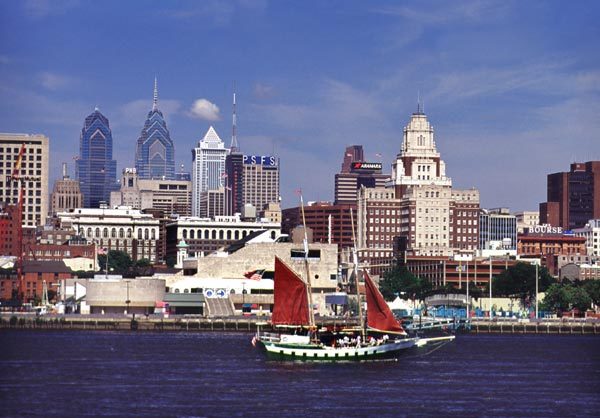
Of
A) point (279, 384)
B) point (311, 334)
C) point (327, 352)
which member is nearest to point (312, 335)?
point (311, 334)

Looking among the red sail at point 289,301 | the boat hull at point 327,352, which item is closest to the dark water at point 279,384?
the boat hull at point 327,352

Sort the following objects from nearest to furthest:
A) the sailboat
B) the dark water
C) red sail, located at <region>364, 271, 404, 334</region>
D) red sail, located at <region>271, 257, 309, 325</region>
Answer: the dark water < the sailboat < red sail, located at <region>364, 271, 404, 334</region> < red sail, located at <region>271, 257, 309, 325</region>

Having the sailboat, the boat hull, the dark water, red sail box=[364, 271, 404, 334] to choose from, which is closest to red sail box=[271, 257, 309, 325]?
the sailboat

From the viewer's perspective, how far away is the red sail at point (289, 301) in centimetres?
15112

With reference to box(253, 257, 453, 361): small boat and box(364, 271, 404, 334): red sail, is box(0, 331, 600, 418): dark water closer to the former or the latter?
box(253, 257, 453, 361): small boat

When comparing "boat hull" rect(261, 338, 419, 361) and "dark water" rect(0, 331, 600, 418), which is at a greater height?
"boat hull" rect(261, 338, 419, 361)

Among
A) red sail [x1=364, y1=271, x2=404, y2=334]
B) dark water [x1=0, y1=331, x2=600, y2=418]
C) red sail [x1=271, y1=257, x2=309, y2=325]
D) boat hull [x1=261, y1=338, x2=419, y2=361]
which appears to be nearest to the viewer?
dark water [x1=0, y1=331, x2=600, y2=418]

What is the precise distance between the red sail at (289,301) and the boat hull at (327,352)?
326cm

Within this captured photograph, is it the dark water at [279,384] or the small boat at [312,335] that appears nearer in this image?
the dark water at [279,384]

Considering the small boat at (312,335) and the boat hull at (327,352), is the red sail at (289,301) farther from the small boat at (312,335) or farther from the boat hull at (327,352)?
the boat hull at (327,352)

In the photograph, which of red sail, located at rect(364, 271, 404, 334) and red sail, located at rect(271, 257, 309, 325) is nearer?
red sail, located at rect(364, 271, 404, 334)

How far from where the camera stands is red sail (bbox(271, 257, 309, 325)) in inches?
5950

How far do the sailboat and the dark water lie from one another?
1.76m

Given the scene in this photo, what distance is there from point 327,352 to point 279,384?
2357cm
